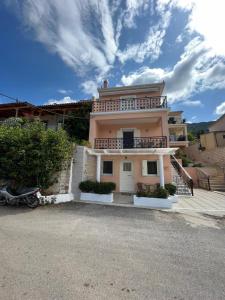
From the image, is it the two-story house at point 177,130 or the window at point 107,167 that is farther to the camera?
the two-story house at point 177,130

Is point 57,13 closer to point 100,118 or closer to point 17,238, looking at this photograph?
point 100,118

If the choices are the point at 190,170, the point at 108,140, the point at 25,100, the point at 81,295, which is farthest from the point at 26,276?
the point at 190,170

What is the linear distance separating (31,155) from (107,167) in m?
6.43

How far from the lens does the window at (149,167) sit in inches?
481

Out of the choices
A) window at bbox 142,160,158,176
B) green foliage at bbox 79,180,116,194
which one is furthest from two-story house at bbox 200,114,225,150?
green foliage at bbox 79,180,116,194

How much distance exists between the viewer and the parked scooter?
7.56m

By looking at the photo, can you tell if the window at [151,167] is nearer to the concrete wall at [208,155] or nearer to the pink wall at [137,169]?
the pink wall at [137,169]

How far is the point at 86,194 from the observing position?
9.95 m

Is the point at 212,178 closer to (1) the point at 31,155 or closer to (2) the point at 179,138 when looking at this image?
(2) the point at 179,138

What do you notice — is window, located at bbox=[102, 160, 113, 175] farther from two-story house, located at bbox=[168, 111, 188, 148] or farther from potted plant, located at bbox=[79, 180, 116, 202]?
two-story house, located at bbox=[168, 111, 188, 148]

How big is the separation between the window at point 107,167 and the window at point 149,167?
2755 mm

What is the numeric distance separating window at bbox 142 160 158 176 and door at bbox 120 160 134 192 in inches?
41.9

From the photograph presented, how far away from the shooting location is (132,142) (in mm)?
Result: 13773

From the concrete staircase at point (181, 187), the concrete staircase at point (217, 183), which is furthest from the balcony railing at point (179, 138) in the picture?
the concrete staircase at point (181, 187)
